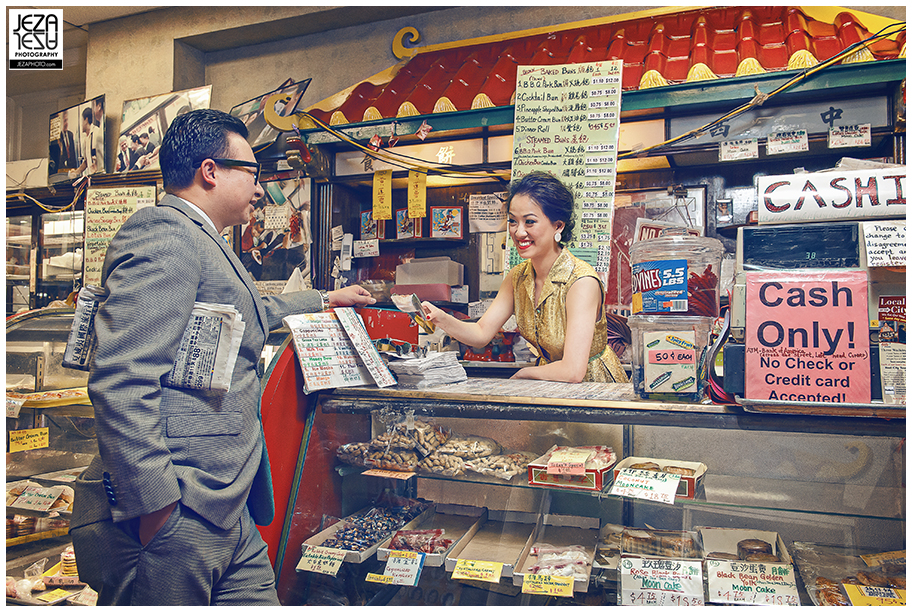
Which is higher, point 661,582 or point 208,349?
point 208,349

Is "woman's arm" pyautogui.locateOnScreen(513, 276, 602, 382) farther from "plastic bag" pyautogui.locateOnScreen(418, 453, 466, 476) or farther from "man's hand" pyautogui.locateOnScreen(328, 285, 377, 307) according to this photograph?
"man's hand" pyautogui.locateOnScreen(328, 285, 377, 307)

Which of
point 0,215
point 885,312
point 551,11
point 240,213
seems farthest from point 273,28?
point 885,312

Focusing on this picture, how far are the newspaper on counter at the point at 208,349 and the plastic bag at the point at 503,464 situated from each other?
0.85 m

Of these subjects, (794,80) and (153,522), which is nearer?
(153,522)

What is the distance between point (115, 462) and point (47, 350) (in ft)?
5.20

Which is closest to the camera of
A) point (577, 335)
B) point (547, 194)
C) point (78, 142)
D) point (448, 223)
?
point (577, 335)

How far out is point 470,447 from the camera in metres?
A: 1.76

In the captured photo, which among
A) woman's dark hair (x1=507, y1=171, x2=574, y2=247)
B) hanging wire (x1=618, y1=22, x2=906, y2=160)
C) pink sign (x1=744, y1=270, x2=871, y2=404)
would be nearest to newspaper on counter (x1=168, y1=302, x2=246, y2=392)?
pink sign (x1=744, y1=270, x2=871, y2=404)

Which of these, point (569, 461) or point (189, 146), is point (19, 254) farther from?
point (569, 461)

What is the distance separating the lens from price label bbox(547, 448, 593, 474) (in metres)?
1.54

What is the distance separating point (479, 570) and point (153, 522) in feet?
2.99

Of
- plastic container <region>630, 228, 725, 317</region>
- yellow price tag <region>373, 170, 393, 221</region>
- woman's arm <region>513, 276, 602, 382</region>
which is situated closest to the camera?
plastic container <region>630, 228, 725, 317</region>

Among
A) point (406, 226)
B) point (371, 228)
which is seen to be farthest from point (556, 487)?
point (371, 228)

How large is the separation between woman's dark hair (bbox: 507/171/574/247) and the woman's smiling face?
0.02 meters
